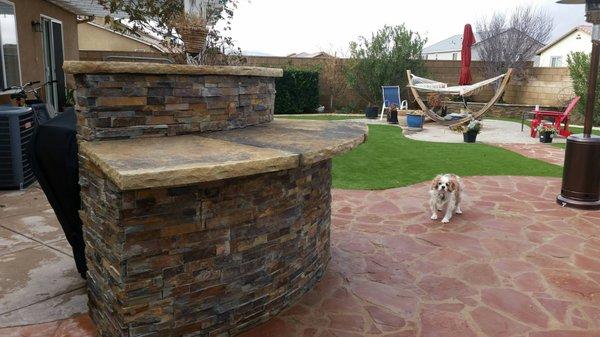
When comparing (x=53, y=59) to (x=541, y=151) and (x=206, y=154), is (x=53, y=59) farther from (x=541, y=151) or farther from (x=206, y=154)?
(x=541, y=151)

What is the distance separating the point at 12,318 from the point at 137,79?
163 cm

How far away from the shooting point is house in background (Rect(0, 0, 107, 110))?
7180 millimetres

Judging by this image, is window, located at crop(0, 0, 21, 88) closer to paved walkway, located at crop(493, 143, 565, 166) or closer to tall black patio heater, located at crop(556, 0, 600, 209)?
tall black patio heater, located at crop(556, 0, 600, 209)

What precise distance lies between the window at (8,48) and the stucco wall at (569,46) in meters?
28.9

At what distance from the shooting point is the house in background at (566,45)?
1107 inches

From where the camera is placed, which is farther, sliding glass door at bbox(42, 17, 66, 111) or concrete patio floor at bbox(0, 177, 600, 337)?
sliding glass door at bbox(42, 17, 66, 111)

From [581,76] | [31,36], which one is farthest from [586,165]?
[581,76]

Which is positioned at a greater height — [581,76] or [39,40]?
[39,40]

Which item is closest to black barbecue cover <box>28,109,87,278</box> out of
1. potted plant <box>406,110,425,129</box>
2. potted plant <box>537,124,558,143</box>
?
potted plant <box>537,124,558,143</box>

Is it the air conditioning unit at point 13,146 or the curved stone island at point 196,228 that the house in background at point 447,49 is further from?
the curved stone island at point 196,228

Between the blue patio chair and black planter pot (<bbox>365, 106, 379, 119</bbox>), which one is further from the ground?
the blue patio chair

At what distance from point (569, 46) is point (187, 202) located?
32.7 metres

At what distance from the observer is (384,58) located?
15750mm

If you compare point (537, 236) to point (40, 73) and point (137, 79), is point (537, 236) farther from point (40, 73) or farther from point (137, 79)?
point (40, 73)
